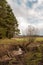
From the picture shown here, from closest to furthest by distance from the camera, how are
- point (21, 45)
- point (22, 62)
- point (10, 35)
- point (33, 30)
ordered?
point (22, 62) → point (33, 30) → point (21, 45) → point (10, 35)

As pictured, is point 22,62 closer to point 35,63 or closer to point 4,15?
point 35,63

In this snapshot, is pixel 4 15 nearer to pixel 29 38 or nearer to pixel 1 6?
pixel 1 6

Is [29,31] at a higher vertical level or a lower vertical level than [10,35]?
higher

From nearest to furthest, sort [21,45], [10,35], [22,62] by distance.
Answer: [22,62]
[21,45]
[10,35]

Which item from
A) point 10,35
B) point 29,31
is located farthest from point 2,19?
point 29,31

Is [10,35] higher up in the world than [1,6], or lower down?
lower down

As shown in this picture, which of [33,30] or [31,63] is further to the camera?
[33,30]

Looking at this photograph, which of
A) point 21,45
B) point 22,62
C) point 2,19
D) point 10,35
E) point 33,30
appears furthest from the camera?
point 10,35

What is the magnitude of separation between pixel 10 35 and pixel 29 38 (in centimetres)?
1483

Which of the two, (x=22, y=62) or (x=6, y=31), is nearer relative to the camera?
(x=22, y=62)

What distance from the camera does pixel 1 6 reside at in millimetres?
48312

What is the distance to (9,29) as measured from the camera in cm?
4922

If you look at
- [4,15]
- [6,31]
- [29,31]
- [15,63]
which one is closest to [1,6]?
[4,15]

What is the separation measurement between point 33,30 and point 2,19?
53.6 ft
